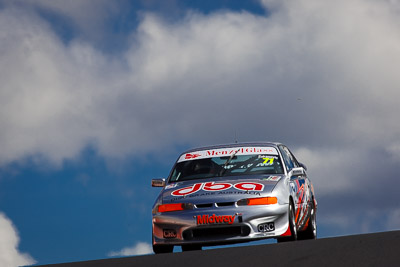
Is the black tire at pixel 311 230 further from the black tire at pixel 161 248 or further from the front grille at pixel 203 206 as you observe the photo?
the front grille at pixel 203 206

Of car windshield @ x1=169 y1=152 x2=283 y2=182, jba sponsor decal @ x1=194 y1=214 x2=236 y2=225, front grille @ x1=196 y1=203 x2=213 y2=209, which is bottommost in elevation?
jba sponsor decal @ x1=194 y1=214 x2=236 y2=225

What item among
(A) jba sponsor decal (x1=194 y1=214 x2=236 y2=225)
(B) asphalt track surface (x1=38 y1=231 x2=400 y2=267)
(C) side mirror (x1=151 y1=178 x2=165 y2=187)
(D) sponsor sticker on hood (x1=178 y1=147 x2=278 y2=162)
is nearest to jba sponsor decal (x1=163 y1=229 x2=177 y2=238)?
(A) jba sponsor decal (x1=194 y1=214 x2=236 y2=225)

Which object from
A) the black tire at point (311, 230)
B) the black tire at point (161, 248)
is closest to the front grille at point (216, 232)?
the black tire at point (161, 248)

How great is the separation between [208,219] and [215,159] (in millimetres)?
1828

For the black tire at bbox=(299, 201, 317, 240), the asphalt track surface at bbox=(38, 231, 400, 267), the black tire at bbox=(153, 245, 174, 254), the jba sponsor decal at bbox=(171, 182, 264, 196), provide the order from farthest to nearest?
the black tire at bbox=(299, 201, 317, 240) → the black tire at bbox=(153, 245, 174, 254) → the jba sponsor decal at bbox=(171, 182, 264, 196) → the asphalt track surface at bbox=(38, 231, 400, 267)

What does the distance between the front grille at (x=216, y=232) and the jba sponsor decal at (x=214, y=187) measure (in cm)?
56

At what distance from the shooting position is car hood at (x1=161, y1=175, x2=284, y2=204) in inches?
398

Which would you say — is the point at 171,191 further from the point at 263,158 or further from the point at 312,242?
the point at 312,242

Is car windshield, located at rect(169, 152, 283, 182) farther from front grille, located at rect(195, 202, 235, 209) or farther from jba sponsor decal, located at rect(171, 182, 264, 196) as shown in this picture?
front grille, located at rect(195, 202, 235, 209)

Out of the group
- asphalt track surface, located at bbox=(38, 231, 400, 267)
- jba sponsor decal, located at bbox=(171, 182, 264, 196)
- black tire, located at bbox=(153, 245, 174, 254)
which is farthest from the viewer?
black tire, located at bbox=(153, 245, 174, 254)

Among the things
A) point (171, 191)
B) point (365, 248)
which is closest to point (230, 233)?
point (171, 191)

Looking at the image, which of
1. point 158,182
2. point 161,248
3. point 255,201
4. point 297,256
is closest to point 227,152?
point 158,182

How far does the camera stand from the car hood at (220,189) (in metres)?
10.1

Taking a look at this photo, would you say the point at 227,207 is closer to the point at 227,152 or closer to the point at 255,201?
the point at 255,201
